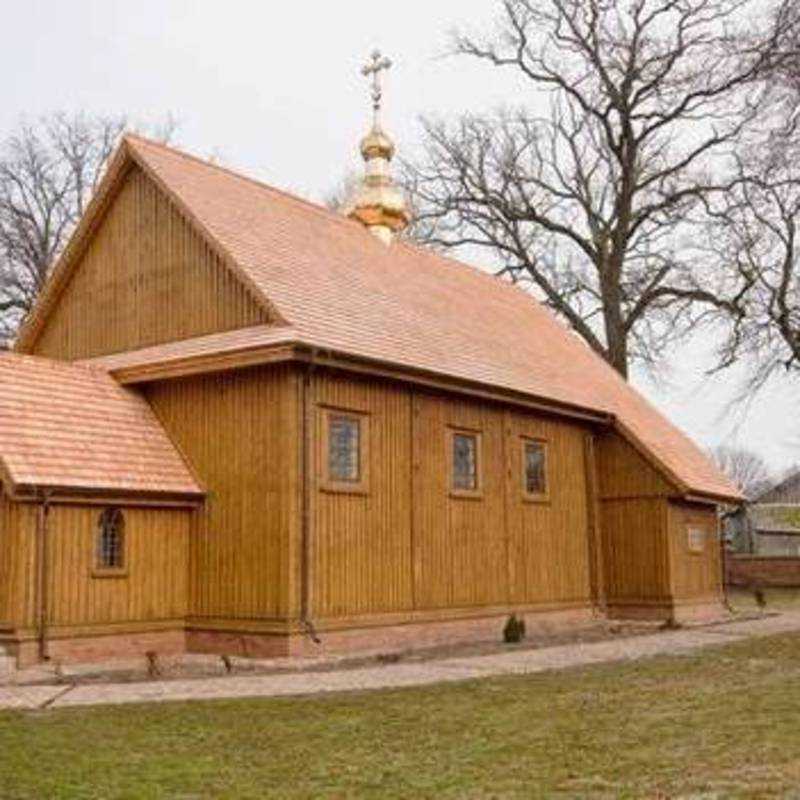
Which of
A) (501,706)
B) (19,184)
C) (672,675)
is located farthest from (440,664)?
(19,184)

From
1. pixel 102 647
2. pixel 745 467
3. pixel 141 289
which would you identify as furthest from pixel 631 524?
pixel 745 467

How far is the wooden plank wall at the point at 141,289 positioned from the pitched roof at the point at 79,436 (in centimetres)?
132

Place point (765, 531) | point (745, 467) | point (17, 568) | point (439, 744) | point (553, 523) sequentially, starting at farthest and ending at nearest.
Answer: point (745, 467) → point (765, 531) → point (553, 523) → point (17, 568) → point (439, 744)

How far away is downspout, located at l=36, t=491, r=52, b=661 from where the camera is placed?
562 inches

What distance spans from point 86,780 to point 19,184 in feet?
109

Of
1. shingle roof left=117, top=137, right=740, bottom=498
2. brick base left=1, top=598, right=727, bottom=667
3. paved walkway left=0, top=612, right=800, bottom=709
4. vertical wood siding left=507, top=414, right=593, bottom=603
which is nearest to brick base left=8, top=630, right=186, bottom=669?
brick base left=1, top=598, right=727, bottom=667

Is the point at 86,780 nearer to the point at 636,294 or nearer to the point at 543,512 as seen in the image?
the point at 543,512

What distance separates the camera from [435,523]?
707 inches

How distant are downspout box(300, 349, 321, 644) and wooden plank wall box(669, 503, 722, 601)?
961cm

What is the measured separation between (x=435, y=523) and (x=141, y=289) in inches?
230

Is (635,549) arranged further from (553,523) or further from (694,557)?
(553,523)

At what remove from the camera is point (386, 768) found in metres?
7.98

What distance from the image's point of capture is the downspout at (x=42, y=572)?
14.3 metres

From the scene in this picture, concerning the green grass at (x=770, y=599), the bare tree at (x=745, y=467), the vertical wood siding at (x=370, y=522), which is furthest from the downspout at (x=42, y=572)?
the bare tree at (x=745, y=467)
